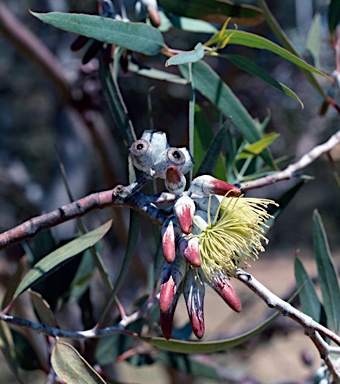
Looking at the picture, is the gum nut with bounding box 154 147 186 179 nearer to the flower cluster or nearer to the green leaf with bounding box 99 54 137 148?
the flower cluster

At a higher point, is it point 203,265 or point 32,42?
point 32,42

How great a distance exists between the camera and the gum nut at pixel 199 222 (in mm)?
557

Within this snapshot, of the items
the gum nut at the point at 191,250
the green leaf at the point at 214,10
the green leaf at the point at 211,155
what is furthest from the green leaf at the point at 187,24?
the gum nut at the point at 191,250

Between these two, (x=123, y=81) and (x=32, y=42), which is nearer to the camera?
(x=32, y=42)

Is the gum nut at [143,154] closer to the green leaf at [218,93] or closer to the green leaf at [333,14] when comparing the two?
the green leaf at [218,93]

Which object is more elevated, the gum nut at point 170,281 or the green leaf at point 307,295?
the gum nut at point 170,281

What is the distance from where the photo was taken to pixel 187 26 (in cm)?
89

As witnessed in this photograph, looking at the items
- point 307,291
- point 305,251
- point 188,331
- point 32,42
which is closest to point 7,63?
point 32,42

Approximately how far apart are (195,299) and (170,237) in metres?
0.07

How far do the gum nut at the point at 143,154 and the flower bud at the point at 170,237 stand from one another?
62mm

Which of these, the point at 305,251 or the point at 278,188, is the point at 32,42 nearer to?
the point at 278,188

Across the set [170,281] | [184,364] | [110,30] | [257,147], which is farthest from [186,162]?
[184,364]

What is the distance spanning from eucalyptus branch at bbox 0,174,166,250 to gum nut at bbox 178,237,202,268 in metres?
0.05

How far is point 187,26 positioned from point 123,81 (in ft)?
7.47
